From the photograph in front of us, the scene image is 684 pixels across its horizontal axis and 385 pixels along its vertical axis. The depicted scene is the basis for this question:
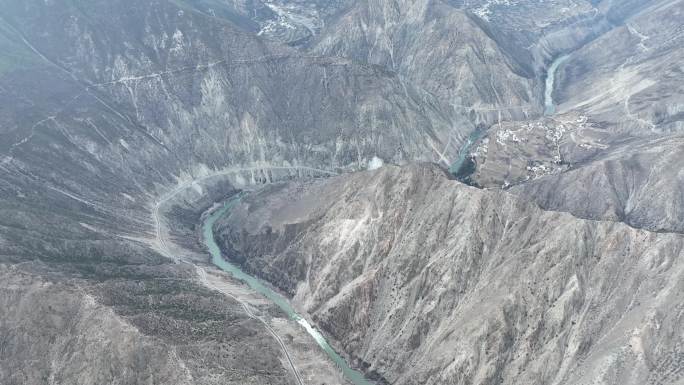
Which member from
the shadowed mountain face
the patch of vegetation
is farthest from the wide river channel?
the patch of vegetation

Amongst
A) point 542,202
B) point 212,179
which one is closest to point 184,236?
point 212,179

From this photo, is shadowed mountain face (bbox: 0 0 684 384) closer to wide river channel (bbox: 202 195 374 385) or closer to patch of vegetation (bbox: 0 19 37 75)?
patch of vegetation (bbox: 0 19 37 75)

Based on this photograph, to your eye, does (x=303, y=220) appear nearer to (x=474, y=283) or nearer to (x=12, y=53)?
(x=474, y=283)

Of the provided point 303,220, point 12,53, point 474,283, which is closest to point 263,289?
point 303,220

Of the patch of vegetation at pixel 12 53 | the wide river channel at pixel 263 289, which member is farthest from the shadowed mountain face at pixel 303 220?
the wide river channel at pixel 263 289

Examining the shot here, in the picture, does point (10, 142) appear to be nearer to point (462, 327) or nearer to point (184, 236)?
point (184, 236)

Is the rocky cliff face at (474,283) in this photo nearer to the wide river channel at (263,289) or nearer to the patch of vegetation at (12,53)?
the wide river channel at (263,289)
